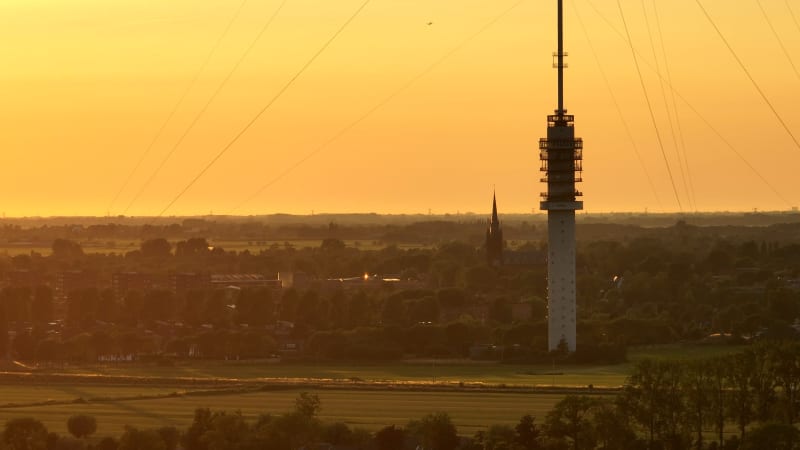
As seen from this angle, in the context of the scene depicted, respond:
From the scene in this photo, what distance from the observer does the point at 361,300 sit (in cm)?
11975

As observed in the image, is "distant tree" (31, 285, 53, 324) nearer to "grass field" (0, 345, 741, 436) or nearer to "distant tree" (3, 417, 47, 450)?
"grass field" (0, 345, 741, 436)

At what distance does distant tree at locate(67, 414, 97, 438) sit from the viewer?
6212cm

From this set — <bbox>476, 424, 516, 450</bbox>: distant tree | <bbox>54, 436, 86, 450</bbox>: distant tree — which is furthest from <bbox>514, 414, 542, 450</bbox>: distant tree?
<bbox>54, 436, 86, 450</bbox>: distant tree

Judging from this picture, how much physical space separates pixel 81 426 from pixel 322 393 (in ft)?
46.8

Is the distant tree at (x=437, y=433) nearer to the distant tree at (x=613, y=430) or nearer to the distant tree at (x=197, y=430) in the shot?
the distant tree at (x=613, y=430)

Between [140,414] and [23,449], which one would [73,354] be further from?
[23,449]

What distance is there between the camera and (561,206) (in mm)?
96000

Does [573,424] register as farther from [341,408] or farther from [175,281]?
[175,281]

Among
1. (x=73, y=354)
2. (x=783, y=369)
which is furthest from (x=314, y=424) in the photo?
(x=73, y=354)

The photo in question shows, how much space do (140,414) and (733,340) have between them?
125 ft

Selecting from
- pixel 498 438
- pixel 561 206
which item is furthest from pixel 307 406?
pixel 561 206

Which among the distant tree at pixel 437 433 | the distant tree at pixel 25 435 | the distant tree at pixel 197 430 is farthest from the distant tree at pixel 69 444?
the distant tree at pixel 437 433

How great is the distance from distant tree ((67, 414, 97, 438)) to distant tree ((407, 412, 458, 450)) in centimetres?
991

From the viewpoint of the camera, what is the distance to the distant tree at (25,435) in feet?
194
